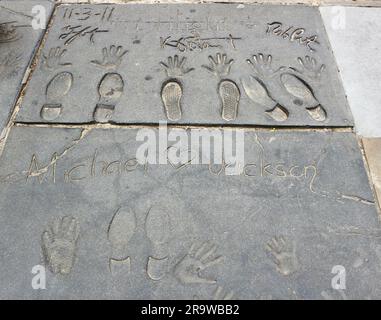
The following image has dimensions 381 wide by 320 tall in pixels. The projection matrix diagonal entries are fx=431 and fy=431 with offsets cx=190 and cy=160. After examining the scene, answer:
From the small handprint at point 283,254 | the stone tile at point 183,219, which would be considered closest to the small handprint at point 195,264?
the stone tile at point 183,219

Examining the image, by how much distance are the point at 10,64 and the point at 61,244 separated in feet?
3.66

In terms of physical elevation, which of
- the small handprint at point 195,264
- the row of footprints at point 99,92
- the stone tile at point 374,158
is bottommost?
the small handprint at point 195,264

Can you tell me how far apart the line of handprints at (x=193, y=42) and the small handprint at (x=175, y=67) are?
91 millimetres

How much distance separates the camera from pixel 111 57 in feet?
7.22

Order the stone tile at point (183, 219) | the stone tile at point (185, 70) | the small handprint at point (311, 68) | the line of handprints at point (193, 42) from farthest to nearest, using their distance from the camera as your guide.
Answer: the line of handprints at point (193, 42) → the small handprint at point (311, 68) → the stone tile at point (185, 70) → the stone tile at point (183, 219)

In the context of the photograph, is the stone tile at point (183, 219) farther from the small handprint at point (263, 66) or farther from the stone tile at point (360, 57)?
the small handprint at point (263, 66)

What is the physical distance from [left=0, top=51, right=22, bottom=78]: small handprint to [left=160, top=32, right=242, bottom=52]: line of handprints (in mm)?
736

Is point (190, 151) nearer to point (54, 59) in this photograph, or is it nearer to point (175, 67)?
point (175, 67)

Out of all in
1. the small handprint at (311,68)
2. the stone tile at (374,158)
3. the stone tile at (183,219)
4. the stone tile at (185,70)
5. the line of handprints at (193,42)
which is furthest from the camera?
the line of handprints at (193,42)

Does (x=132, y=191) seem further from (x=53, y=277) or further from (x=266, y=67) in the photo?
(x=266, y=67)

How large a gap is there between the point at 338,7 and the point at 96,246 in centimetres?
195

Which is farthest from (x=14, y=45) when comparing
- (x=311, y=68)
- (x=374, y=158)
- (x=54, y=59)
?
(x=374, y=158)

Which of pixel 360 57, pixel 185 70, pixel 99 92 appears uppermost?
pixel 360 57

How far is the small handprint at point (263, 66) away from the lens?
209 cm
